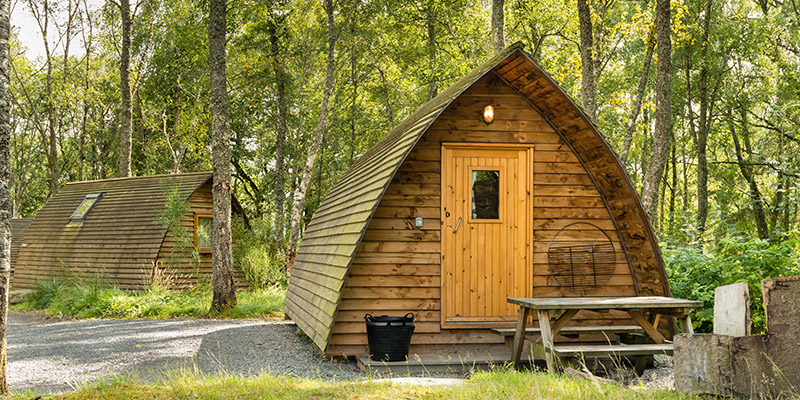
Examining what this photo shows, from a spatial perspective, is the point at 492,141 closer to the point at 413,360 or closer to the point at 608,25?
the point at 413,360

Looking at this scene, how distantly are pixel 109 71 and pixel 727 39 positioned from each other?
82.4 feet

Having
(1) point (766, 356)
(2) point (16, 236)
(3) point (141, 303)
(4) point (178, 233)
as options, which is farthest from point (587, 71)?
(2) point (16, 236)

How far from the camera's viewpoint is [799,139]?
21.2m

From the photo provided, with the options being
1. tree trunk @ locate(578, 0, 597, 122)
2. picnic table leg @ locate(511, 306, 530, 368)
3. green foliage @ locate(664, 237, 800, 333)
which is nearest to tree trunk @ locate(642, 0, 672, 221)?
tree trunk @ locate(578, 0, 597, 122)

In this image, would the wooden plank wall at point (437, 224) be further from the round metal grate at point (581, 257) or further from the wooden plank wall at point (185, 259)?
the wooden plank wall at point (185, 259)

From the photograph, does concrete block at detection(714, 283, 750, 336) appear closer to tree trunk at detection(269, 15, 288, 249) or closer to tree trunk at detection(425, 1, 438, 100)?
tree trunk at detection(269, 15, 288, 249)

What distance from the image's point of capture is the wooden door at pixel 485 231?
7051mm

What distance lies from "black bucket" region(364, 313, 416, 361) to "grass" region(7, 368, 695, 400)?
1.52m

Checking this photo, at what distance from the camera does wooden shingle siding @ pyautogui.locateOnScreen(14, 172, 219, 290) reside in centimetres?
1361

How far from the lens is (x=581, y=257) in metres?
7.28

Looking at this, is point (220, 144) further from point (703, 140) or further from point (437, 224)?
point (703, 140)

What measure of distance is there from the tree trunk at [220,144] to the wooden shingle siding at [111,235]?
10.5 ft

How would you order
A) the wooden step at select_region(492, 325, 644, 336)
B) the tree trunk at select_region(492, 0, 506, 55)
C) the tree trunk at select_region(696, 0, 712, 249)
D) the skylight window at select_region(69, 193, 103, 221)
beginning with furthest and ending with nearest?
the tree trunk at select_region(696, 0, 712, 249) < the skylight window at select_region(69, 193, 103, 221) < the tree trunk at select_region(492, 0, 506, 55) < the wooden step at select_region(492, 325, 644, 336)

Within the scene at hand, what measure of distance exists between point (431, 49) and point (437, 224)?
1511cm
